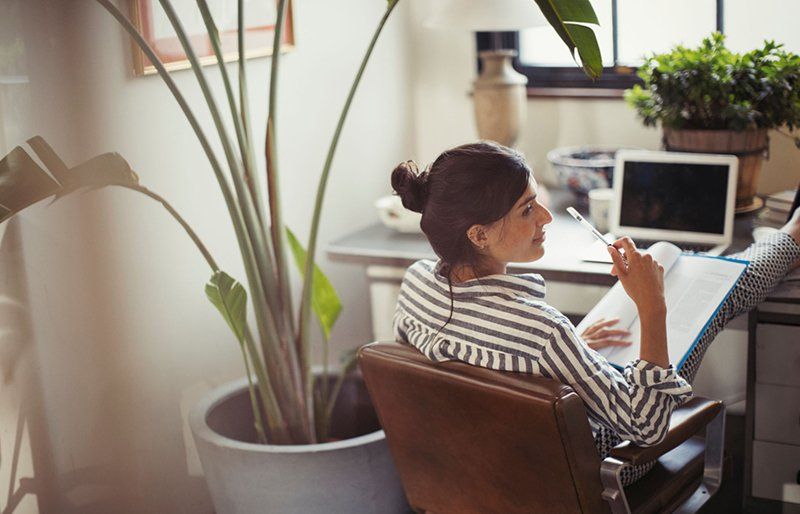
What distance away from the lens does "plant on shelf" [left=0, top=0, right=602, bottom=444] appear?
1.81 metres

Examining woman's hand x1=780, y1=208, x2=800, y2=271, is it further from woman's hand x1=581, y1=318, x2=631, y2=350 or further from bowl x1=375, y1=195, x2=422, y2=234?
bowl x1=375, y1=195, x2=422, y2=234

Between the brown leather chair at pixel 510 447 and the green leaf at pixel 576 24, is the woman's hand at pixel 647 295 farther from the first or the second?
the green leaf at pixel 576 24

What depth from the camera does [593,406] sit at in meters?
1.59

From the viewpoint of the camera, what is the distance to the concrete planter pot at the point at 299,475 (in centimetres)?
210

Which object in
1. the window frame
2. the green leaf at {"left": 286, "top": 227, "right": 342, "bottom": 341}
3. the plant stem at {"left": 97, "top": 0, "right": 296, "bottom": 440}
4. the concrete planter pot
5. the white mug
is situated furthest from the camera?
the window frame

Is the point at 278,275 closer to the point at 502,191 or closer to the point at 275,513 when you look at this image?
the point at 275,513

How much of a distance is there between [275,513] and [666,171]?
4.22 ft

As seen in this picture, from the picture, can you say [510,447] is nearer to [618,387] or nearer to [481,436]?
[481,436]

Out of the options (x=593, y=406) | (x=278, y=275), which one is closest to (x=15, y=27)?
(x=278, y=275)

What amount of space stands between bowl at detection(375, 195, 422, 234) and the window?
0.69 meters

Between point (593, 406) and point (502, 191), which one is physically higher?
point (502, 191)

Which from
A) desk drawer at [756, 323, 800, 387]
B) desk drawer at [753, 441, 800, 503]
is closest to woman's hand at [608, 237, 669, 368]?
desk drawer at [756, 323, 800, 387]

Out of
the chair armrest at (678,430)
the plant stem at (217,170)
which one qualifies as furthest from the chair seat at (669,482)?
the plant stem at (217,170)

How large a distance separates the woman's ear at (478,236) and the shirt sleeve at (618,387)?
0.66 ft
